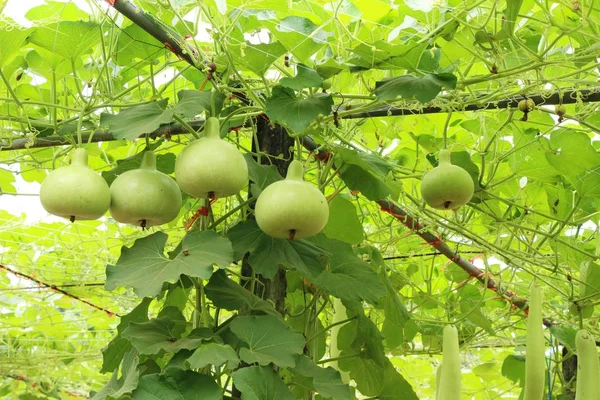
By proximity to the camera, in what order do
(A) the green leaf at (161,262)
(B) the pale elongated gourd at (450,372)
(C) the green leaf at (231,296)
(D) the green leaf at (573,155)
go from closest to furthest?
(A) the green leaf at (161,262)
(C) the green leaf at (231,296)
(D) the green leaf at (573,155)
(B) the pale elongated gourd at (450,372)

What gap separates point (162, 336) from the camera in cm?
128

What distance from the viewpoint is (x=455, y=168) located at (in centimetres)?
137

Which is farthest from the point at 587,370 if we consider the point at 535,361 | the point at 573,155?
the point at 573,155

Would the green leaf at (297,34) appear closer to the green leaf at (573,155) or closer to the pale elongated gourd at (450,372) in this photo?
the green leaf at (573,155)

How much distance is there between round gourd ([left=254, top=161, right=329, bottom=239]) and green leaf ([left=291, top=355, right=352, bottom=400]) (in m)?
0.28

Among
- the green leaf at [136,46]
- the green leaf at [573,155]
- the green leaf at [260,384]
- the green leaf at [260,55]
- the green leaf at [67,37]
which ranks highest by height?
the green leaf at [573,155]

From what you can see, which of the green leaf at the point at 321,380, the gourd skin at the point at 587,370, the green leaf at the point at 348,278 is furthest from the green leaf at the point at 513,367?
the green leaf at the point at 321,380

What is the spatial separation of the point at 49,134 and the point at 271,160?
2.00ft

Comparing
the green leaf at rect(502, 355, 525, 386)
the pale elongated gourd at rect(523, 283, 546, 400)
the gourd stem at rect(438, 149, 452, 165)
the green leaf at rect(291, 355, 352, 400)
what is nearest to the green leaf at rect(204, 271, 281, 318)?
the green leaf at rect(291, 355, 352, 400)

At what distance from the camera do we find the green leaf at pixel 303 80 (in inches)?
48.6

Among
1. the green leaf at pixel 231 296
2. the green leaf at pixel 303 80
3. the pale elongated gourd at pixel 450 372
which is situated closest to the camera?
the green leaf at pixel 303 80

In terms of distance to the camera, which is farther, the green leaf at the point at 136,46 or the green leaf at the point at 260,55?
the green leaf at the point at 136,46

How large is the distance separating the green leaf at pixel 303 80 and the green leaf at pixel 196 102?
15 centimetres

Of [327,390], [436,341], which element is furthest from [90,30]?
[436,341]
